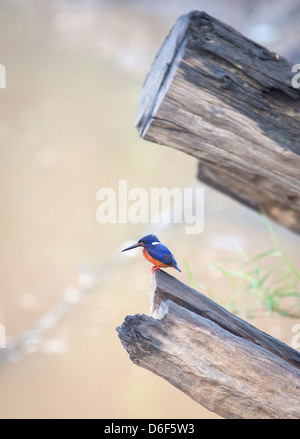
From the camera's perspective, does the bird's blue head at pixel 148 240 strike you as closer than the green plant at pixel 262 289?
Yes

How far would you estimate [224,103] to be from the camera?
1.02m

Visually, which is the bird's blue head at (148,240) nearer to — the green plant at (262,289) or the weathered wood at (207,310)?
the weathered wood at (207,310)

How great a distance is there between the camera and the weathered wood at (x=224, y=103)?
101cm

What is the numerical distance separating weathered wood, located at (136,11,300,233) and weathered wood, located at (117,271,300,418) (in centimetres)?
34

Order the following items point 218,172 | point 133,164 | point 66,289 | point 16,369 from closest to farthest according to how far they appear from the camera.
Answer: point 218,172
point 16,369
point 66,289
point 133,164

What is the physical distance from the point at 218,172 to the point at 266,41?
2366mm

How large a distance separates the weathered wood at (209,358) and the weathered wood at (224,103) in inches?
13.5

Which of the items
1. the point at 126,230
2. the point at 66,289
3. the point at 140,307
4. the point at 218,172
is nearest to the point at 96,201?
the point at 126,230

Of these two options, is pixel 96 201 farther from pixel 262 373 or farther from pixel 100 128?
pixel 262 373

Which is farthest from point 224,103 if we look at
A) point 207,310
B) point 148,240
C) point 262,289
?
point 262,289

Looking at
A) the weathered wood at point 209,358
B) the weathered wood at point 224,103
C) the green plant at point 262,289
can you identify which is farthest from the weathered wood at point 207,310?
the green plant at point 262,289

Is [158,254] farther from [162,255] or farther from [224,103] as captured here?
[224,103]

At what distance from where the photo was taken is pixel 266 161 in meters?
1.07

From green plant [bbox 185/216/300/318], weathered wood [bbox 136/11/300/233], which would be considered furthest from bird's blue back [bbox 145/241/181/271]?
green plant [bbox 185/216/300/318]
